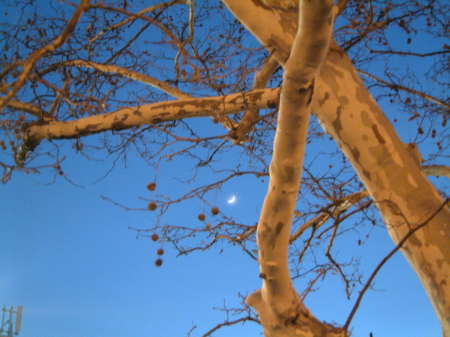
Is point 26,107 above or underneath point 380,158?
above

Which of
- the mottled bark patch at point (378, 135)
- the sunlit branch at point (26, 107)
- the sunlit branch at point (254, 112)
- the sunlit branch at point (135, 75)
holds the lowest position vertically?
the mottled bark patch at point (378, 135)

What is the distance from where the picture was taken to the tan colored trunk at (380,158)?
1.95 meters

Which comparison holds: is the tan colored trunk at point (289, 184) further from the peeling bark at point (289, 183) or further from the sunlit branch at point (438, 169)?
the sunlit branch at point (438, 169)

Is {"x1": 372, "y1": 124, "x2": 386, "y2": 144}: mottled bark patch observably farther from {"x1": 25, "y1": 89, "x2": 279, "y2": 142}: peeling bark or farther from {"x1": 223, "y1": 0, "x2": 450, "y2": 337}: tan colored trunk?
{"x1": 25, "y1": 89, "x2": 279, "y2": 142}: peeling bark

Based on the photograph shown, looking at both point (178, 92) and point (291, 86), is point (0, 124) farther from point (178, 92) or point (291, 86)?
point (291, 86)

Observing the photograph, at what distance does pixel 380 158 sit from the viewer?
6.87ft

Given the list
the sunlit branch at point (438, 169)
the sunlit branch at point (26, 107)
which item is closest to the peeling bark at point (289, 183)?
the sunlit branch at point (26, 107)

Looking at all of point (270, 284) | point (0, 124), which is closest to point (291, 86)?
point (270, 284)

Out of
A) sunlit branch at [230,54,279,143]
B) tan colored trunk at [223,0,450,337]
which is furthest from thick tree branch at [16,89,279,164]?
A: sunlit branch at [230,54,279,143]

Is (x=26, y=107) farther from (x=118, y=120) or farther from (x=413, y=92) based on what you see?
(x=413, y=92)

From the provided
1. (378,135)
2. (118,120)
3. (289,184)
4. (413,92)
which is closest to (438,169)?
(413,92)

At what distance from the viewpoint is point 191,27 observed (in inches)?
150

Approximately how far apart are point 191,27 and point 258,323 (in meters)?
2.84

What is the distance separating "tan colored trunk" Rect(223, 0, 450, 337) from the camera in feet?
6.40
